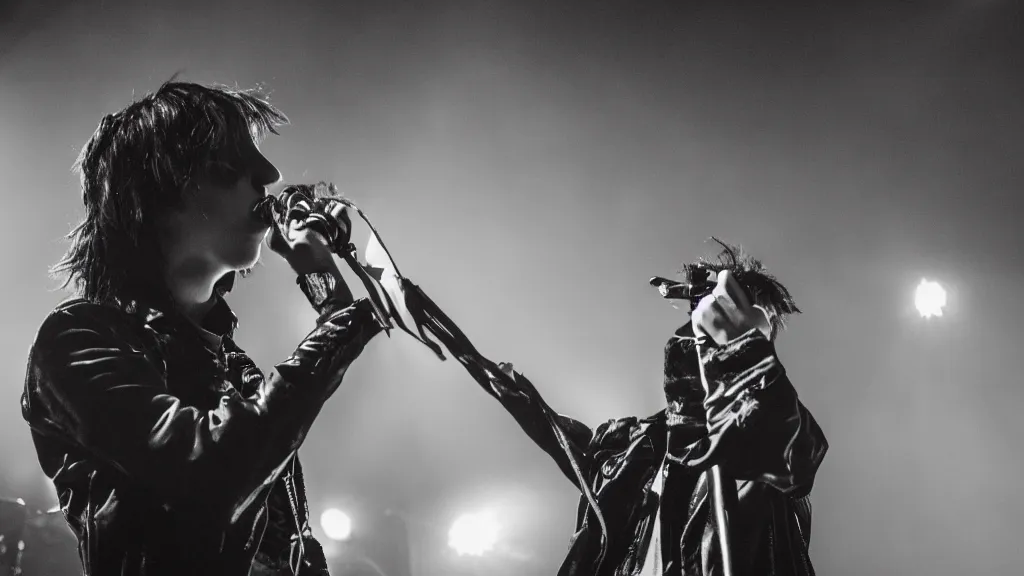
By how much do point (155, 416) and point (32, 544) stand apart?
508cm

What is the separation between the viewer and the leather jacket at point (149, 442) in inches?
47.2

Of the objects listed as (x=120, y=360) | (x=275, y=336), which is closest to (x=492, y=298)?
(x=275, y=336)

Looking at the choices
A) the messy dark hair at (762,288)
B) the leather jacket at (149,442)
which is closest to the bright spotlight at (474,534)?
the messy dark hair at (762,288)

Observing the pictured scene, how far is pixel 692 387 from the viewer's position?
2.19m

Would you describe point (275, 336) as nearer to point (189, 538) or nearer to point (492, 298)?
point (492, 298)

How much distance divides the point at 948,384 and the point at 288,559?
468 centimetres

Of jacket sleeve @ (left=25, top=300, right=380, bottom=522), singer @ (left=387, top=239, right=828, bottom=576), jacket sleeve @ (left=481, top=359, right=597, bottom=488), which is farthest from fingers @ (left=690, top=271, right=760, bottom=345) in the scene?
jacket sleeve @ (left=25, top=300, right=380, bottom=522)

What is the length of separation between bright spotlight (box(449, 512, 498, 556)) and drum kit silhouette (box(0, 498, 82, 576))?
281cm

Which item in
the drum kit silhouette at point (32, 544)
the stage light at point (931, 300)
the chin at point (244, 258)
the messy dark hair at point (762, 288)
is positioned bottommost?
the drum kit silhouette at point (32, 544)

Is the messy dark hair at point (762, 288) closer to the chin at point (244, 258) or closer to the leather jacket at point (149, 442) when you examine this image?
the chin at point (244, 258)

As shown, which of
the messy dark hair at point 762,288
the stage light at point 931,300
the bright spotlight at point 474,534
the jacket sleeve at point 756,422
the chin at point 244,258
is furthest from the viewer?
the bright spotlight at point 474,534

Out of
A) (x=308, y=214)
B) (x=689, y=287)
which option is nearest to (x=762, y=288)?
(x=689, y=287)

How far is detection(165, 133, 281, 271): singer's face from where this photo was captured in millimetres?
1557

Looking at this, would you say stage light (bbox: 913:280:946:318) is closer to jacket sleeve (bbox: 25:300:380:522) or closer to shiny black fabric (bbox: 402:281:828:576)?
shiny black fabric (bbox: 402:281:828:576)
